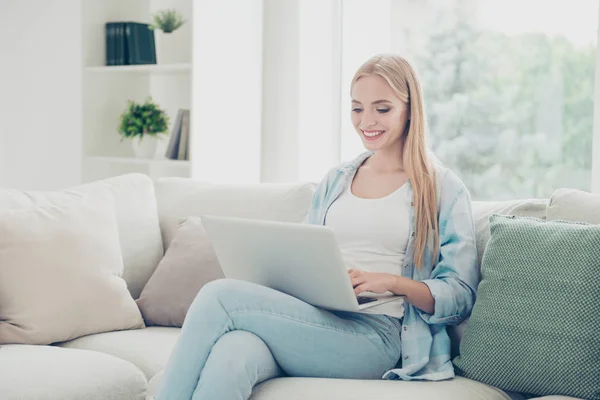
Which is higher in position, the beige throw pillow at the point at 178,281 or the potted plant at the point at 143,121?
the potted plant at the point at 143,121

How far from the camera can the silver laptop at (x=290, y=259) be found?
1.88 m

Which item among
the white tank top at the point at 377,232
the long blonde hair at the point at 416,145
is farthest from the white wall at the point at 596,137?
the white tank top at the point at 377,232

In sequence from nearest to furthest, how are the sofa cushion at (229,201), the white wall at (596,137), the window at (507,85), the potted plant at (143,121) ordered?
the sofa cushion at (229,201)
the white wall at (596,137)
the window at (507,85)
the potted plant at (143,121)

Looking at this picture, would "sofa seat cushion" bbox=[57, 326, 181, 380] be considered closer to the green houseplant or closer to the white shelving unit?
the white shelving unit

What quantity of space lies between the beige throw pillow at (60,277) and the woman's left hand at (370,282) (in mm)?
821

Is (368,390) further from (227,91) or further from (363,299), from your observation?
(227,91)

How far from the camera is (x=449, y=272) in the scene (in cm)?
214

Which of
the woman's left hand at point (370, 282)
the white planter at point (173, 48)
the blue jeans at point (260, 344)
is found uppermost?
the white planter at point (173, 48)

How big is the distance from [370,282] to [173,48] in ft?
7.96

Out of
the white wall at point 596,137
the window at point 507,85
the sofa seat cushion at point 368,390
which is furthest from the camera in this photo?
the window at point 507,85

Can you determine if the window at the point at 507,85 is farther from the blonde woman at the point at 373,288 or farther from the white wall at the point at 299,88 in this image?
the blonde woman at the point at 373,288

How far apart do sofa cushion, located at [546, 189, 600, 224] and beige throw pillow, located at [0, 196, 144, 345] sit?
1265 mm

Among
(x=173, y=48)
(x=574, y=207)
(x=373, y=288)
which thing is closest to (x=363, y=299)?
(x=373, y=288)

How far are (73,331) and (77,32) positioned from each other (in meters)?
2.14
